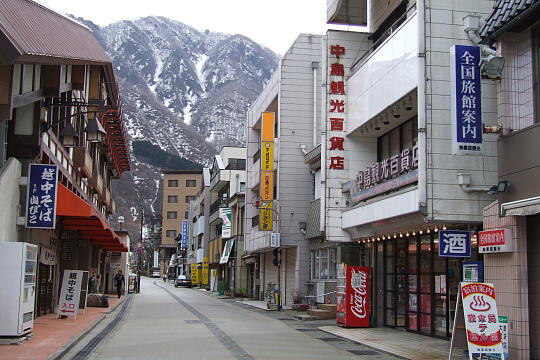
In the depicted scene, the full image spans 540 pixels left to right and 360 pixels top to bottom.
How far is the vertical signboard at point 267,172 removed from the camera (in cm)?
3400

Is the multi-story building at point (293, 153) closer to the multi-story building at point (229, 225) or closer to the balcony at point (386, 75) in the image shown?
the balcony at point (386, 75)

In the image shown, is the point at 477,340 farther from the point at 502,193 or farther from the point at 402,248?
the point at 402,248

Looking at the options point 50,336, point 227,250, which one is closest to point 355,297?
point 50,336

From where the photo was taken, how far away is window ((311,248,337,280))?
1163 inches

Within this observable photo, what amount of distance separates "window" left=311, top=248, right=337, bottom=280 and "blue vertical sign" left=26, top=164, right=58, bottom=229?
47.7 feet

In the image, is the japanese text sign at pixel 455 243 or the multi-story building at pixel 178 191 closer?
the japanese text sign at pixel 455 243

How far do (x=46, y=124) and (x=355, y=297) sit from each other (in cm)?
1112

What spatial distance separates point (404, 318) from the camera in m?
20.8

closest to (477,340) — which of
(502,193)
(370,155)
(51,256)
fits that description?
(502,193)

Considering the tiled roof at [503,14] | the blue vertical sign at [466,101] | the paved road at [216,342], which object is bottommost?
the paved road at [216,342]

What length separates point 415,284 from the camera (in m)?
20.0

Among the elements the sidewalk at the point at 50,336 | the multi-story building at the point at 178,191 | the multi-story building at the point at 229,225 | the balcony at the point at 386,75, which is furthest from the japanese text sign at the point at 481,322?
the multi-story building at the point at 178,191

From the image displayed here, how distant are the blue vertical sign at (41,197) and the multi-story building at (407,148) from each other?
29.8ft

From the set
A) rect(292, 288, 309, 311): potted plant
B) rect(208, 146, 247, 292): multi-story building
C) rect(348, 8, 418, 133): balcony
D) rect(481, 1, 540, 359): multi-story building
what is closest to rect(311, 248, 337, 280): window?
rect(292, 288, 309, 311): potted plant
